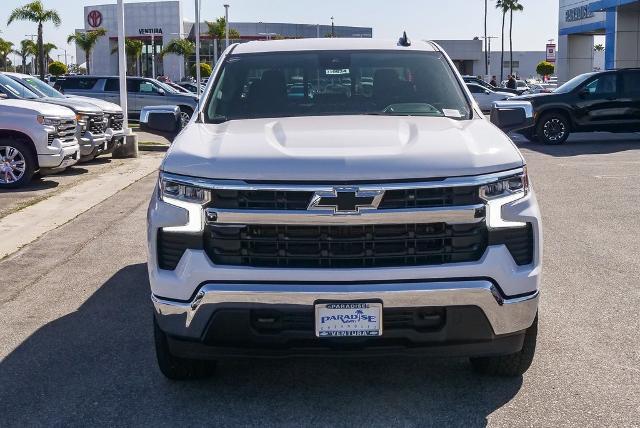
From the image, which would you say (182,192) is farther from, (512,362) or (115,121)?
(115,121)

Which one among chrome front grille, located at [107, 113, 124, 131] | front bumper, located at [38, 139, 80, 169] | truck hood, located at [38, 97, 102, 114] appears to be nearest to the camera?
front bumper, located at [38, 139, 80, 169]

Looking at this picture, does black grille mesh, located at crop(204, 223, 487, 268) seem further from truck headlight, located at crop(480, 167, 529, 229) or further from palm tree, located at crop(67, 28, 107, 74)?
palm tree, located at crop(67, 28, 107, 74)

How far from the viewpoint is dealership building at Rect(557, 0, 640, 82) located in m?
34.1

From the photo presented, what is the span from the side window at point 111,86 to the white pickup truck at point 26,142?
12560 millimetres

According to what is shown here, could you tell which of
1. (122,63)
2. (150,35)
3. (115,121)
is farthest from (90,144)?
(150,35)

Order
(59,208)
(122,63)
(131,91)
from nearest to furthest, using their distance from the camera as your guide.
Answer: (59,208) < (122,63) < (131,91)

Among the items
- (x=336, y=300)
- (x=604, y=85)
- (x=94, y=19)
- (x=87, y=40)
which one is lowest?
(x=336, y=300)

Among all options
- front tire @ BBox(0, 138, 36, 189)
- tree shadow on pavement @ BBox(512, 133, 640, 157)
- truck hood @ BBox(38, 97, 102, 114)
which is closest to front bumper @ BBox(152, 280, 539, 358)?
front tire @ BBox(0, 138, 36, 189)

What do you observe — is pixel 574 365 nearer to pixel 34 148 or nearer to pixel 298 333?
pixel 298 333

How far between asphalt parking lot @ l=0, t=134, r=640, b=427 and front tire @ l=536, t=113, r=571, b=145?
14315mm

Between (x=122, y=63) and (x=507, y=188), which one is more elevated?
(x=122, y=63)

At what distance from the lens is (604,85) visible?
72.6 ft

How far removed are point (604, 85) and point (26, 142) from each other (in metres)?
14.0

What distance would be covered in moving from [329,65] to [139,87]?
22.5m
